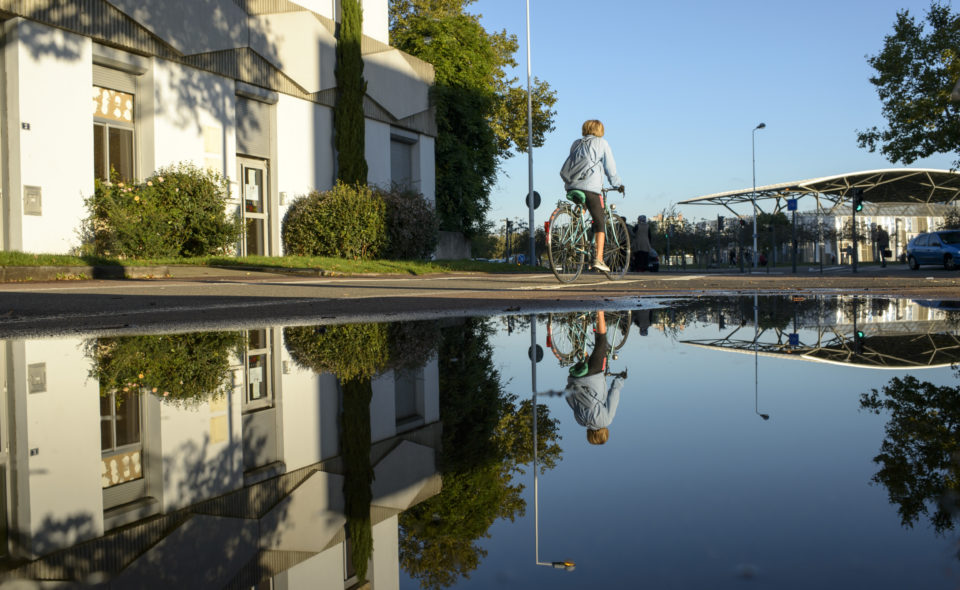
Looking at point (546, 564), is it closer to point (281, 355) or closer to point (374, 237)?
point (281, 355)

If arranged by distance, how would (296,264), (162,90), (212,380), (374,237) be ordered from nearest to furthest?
(212,380) → (296,264) → (162,90) → (374,237)

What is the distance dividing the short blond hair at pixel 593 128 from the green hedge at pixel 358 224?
484 inches

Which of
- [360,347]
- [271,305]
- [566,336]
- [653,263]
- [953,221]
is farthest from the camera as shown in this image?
[953,221]

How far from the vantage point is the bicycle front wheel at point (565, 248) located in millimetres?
10562

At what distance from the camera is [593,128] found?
10258 millimetres

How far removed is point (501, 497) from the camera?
1428 millimetres

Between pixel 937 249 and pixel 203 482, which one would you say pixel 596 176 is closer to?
pixel 203 482

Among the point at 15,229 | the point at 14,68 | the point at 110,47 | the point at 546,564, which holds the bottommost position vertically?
the point at 546,564

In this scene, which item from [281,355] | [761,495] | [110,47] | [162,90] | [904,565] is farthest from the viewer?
[162,90]

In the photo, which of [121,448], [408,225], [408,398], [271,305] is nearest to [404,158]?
[408,225]

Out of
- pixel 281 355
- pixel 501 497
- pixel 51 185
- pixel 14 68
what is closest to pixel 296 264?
pixel 51 185

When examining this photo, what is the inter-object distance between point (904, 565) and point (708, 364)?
2.21 m

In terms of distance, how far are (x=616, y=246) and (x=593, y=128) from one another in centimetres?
164

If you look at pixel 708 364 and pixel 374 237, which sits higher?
pixel 374 237
